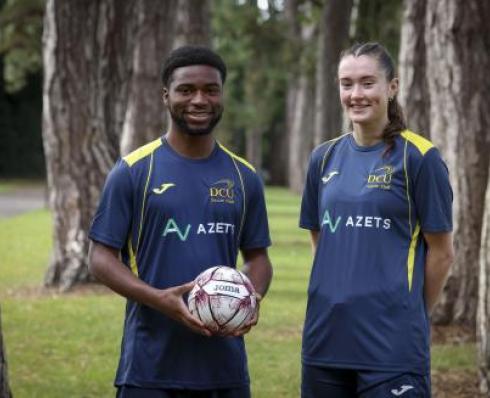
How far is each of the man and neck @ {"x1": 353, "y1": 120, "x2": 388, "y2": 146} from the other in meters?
0.64

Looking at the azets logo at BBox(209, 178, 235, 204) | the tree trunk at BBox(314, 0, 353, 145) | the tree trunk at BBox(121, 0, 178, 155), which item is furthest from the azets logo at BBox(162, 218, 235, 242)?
the tree trunk at BBox(314, 0, 353, 145)

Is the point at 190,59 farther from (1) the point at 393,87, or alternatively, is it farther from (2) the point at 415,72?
(2) the point at 415,72

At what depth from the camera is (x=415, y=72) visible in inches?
491

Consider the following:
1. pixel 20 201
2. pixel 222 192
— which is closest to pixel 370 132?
pixel 222 192

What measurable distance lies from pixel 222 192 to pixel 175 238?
29 centimetres

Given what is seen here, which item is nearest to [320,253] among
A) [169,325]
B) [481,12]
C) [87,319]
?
[169,325]

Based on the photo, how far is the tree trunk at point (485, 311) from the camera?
7930 millimetres

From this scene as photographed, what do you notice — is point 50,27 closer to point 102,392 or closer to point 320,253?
point 102,392

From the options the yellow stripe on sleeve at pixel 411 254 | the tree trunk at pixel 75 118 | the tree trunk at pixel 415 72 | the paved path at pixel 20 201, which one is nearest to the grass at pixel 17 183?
the paved path at pixel 20 201

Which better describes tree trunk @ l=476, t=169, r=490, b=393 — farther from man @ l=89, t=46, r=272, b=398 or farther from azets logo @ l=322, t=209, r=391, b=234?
man @ l=89, t=46, r=272, b=398

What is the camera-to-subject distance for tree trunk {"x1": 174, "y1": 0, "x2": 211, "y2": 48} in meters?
20.7

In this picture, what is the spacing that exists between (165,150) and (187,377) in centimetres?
97

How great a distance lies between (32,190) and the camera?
176ft

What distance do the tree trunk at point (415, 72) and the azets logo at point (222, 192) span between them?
311 inches
